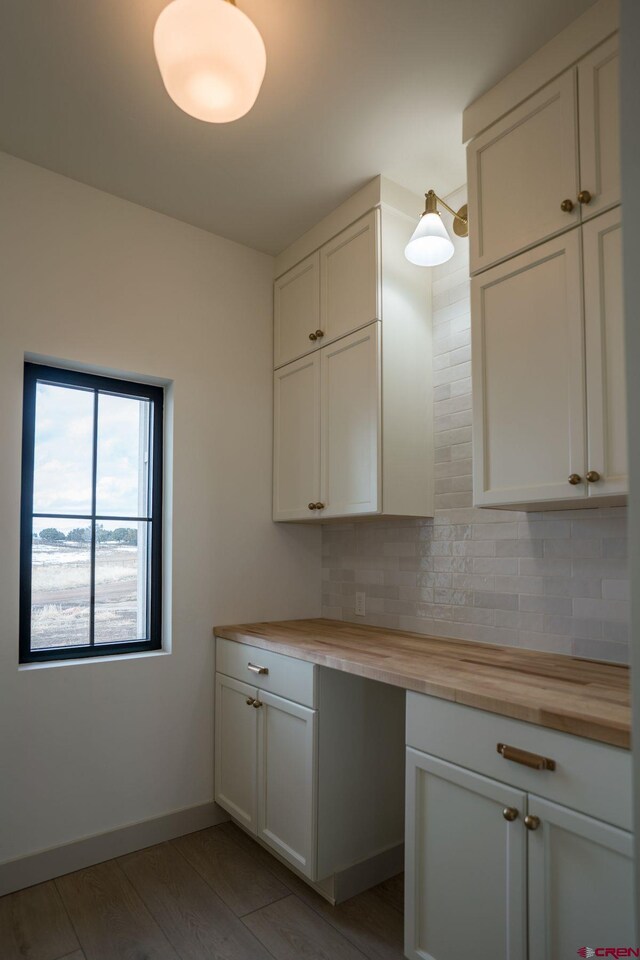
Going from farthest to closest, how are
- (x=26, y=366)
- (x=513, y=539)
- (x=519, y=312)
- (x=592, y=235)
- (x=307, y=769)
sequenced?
(x=26, y=366)
(x=513, y=539)
(x=307, y=769)
(x=519, y=312)
(x=592, y=235)

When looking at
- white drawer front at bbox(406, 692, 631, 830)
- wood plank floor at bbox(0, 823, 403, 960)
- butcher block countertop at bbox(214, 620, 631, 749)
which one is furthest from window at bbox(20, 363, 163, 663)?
white drawer front at bbox(406, 692, 631, 830)

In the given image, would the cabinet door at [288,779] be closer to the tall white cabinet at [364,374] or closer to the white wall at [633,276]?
the tall white cabinet at [364,374]

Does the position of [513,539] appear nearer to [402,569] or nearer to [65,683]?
[402,569]

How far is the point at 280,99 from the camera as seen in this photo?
208cm

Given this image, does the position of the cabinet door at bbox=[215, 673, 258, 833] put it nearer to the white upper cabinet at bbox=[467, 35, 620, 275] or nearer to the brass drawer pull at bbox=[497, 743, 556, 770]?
the brass drawer pull at bbox=[497, 743, 556, 770]

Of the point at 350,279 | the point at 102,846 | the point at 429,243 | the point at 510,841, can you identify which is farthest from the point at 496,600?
the point at 102,846

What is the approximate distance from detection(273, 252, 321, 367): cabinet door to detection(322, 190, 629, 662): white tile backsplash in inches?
22.4

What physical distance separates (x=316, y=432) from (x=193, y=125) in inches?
51.4

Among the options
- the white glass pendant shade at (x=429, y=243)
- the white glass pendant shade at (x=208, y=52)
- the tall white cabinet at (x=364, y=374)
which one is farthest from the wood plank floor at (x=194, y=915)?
the white glass pendant shade at (x=208, y=52)

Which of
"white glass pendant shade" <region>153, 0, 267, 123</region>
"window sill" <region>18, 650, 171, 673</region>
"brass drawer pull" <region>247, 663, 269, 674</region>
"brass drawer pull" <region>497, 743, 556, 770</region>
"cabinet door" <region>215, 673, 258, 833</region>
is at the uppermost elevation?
"white glass pendant shade" <region>153, 0, 267, 123</region>

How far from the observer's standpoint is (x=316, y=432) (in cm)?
281

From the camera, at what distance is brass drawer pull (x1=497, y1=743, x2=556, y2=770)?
4.49 ft

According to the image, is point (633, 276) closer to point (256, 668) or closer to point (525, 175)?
point (525, 175)

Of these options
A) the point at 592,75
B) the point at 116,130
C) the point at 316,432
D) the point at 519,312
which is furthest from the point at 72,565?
the point at 592,75
